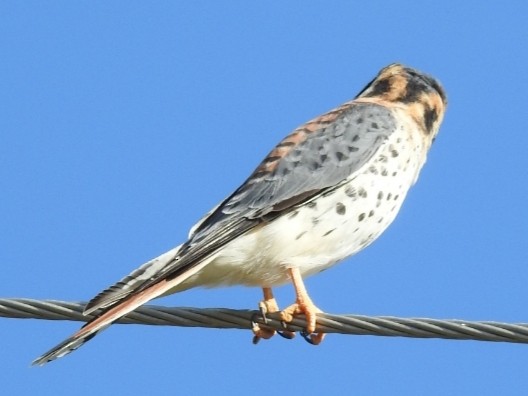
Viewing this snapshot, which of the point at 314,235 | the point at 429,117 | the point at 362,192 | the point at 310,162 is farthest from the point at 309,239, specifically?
the point at 429,117

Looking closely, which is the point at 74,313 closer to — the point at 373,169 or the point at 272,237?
the point at 272,237

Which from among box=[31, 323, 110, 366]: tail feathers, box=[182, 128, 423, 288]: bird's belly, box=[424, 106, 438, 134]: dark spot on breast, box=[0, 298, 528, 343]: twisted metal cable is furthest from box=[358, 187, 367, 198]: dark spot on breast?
box=[31, 323, 110, 366]: tail feathers

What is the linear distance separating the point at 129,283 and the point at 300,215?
99 centimetres

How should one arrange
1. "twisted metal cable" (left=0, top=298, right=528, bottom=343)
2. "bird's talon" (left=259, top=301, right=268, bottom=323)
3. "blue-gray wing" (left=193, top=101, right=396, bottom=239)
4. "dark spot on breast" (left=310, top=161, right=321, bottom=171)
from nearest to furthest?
"twisted metal cable" (left=0, top=298, right=528, bottom=343), "bird's talon" (left=259, top=301, right=268, bottom=323), "blue-gray wing" (left=193, top=101, right=396, bottom=239), "dark spot on breast" (left=310, top=161, right=321, bottom=171)

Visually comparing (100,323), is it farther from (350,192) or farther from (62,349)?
(350,192)

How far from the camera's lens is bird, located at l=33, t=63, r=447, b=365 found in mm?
6121

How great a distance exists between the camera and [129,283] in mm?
5879

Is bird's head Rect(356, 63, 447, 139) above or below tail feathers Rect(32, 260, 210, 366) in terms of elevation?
above

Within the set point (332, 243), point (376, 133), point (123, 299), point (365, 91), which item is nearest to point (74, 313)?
point (123, 299)

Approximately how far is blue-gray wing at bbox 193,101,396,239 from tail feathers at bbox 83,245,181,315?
0.21m

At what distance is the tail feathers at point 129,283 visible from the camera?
5.61 metres

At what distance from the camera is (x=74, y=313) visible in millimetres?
5539

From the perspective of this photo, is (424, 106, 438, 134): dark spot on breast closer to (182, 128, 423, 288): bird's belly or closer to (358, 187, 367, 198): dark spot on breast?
(182, 128, 423, 288): bird's belly

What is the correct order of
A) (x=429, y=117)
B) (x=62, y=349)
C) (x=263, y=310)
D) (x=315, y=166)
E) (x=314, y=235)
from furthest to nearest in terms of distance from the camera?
1. (x=429, y=117)
2. (x=315, y=166)
3. (x=314, y=235)
4. (x=263, y=310)
5. (x=62, y=349)
